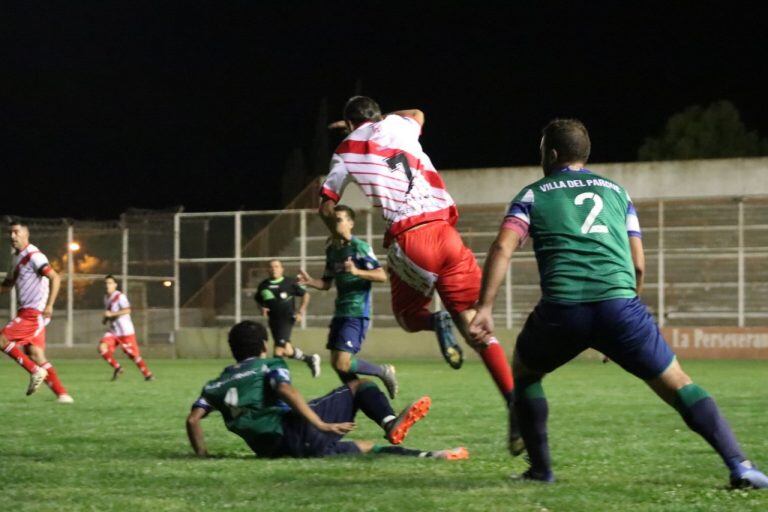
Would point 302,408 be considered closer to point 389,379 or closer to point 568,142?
point 568,142

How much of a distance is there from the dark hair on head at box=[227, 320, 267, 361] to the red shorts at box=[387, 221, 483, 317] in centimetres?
108

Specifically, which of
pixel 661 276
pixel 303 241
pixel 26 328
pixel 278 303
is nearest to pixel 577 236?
pixel 26 328

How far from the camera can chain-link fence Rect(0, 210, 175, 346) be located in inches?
1388

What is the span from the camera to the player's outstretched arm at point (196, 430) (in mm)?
8062

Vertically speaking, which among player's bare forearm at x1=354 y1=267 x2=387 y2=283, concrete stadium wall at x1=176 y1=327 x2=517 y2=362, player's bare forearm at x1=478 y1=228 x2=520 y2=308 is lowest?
concrete stadium wall at x1=176 y1=327 x2=517 y2=362

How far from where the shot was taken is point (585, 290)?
20.0 ft

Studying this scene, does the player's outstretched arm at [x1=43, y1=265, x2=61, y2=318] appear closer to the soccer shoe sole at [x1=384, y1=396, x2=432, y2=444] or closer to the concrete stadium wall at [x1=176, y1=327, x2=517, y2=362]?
the soccer shoe sole at [x1=384, y1=396, x2=432, y2=444]

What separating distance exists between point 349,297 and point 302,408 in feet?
14.3

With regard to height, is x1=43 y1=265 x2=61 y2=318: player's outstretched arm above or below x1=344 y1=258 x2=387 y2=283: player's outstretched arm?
below

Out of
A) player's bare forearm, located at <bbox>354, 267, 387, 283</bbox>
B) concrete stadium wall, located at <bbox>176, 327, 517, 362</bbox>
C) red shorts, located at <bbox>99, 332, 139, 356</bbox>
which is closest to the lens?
player's bare forearm, located at <bbox>354, 267, 387, 283</bbox>

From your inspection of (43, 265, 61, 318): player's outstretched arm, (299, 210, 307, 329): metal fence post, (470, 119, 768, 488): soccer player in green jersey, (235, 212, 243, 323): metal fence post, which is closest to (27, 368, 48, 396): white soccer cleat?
(43, 265, 61, 318): player's outstretched arm

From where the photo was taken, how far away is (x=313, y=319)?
3584cm

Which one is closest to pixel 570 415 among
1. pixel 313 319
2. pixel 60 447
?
pixel 60 447

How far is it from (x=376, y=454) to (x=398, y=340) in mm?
25335
